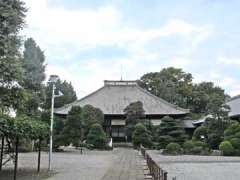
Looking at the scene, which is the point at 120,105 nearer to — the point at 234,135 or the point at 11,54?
the point at 234,135

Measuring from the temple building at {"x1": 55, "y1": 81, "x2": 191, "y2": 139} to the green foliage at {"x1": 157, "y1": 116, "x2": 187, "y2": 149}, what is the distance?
9286 mm

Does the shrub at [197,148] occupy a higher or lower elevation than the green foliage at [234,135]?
lower

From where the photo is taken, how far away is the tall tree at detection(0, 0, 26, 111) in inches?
450

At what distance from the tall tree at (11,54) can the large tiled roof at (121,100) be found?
3098 cm

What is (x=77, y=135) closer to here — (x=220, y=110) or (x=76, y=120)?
(x=76, y=120)

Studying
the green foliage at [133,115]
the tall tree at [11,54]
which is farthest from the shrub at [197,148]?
the tall tree at [11,54]

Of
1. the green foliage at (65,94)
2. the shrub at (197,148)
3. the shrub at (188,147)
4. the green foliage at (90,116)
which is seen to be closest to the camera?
the shrub at (197,148)

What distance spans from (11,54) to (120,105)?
1371 inches

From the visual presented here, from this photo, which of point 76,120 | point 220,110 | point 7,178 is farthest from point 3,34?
point 220,110

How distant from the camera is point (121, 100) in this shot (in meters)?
47.6

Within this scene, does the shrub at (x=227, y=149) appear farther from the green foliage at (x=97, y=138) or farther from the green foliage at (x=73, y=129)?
the green foliage at (x=97, y=138)

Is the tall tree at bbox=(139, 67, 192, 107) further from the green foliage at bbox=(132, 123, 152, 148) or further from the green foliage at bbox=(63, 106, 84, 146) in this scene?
the green foliage at bbox=(63, 106, 84, 146)

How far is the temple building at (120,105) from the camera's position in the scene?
44.0 m

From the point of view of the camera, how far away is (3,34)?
11.9 meters
